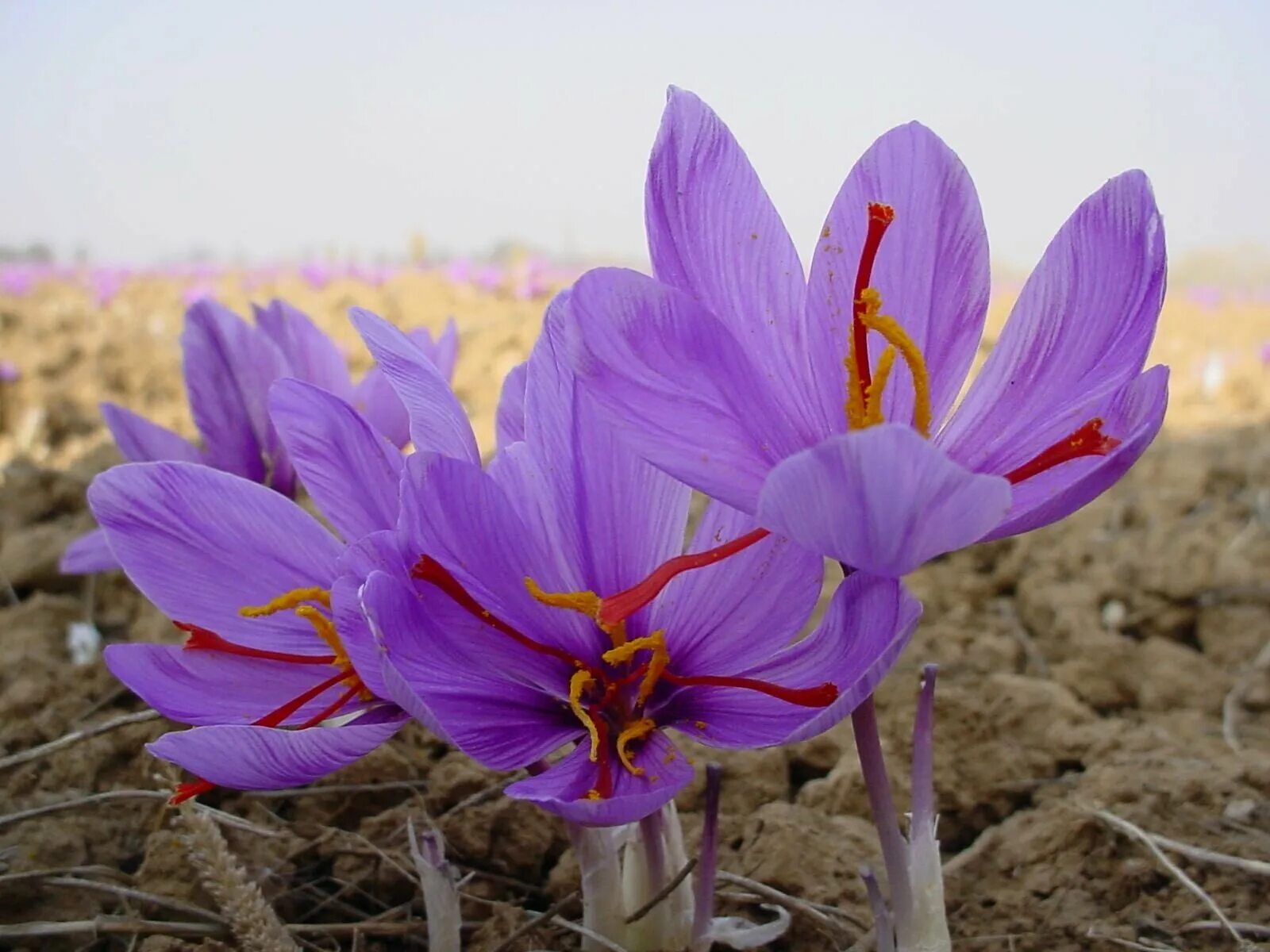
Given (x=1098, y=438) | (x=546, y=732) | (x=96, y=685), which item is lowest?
(x=96, y=685)

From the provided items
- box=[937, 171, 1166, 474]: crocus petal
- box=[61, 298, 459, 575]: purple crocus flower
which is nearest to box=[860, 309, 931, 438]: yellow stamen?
box=[937, 171, 1166, 474]: crocus petal

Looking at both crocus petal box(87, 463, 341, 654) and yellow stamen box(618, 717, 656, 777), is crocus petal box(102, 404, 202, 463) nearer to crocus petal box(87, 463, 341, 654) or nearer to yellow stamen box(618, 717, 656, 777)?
crocus petal box(87, 463, 341, 654)

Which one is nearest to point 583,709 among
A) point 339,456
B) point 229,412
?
point 339,456

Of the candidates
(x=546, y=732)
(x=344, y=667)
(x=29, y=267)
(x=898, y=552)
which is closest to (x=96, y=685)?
(x=344, y=667)

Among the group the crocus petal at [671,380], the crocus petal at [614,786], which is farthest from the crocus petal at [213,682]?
the crocus petal at [671,380]

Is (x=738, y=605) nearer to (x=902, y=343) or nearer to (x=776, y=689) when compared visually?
(x=776, y=689)

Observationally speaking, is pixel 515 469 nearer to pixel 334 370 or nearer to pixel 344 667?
pixel 344 667
